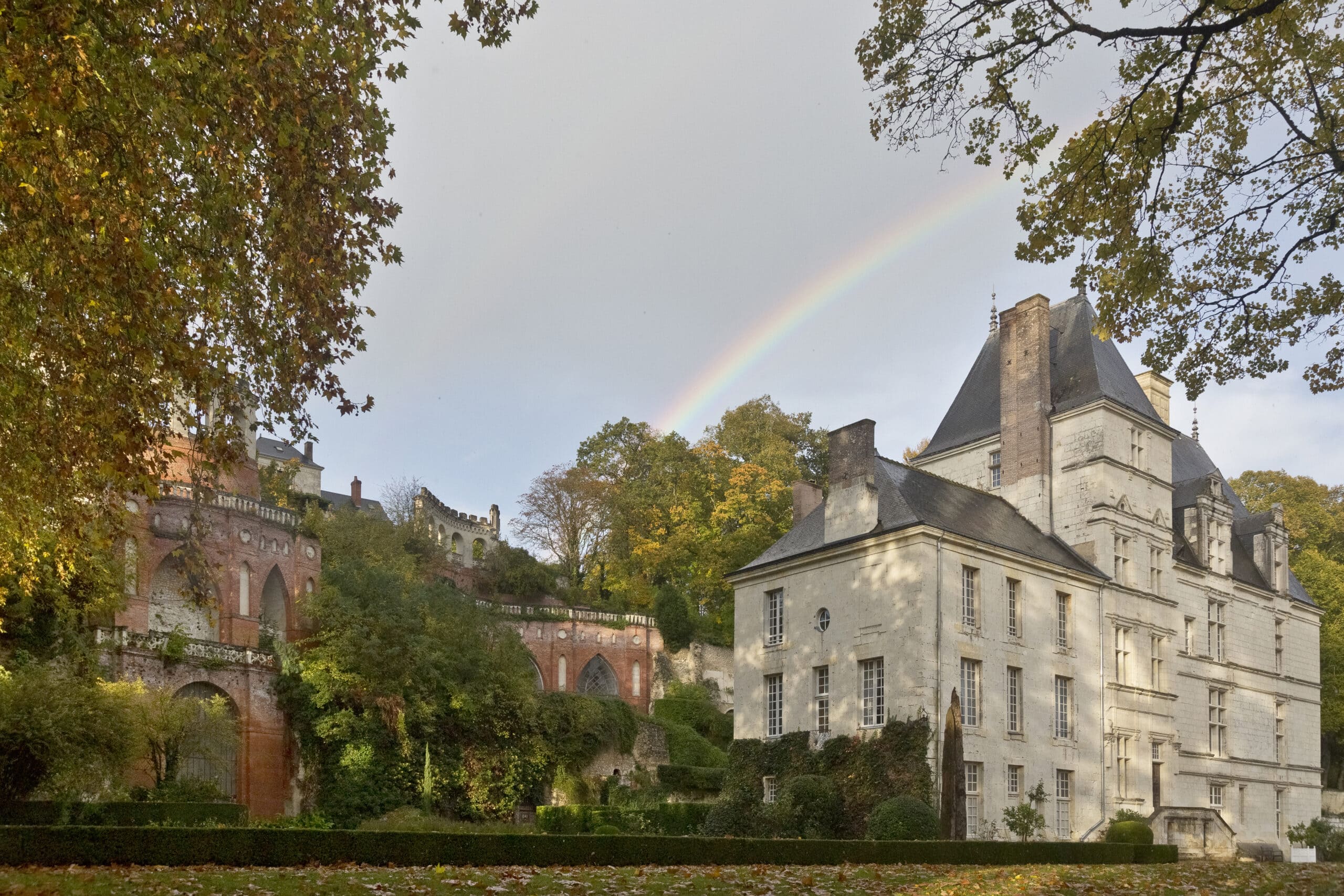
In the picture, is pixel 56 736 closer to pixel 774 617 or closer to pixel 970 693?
pixel 774 617

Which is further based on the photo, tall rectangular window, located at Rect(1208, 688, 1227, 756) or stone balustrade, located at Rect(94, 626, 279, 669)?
tall rectangular window, located at Rect(1208, 688, 1227, 756)

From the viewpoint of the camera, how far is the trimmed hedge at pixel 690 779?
1518 inches

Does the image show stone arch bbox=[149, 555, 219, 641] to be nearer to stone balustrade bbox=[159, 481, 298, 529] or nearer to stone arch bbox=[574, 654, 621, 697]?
stone balustrade bbox=[159, 481, 298, 529]

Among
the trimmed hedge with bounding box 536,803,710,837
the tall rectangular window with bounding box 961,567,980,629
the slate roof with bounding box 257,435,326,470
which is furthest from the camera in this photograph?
the slate roof with bounding box 257,435,326,470

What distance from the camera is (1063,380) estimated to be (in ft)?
107

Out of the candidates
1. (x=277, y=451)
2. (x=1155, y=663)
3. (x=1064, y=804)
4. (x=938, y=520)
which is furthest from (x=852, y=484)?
(x=277, y=451)

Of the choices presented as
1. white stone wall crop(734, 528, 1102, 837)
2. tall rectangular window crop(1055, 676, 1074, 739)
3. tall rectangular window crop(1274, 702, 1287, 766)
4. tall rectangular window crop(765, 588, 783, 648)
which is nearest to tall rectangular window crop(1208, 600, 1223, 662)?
tall rectangular window crop(1274, 702, 1287, 766)

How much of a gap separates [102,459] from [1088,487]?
27.1m

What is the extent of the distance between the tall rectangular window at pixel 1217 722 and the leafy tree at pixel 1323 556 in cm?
846

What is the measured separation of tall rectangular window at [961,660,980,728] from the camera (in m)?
28.0

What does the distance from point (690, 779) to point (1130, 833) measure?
1493cm

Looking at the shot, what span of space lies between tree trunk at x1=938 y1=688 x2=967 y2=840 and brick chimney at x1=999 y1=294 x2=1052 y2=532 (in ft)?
33.7

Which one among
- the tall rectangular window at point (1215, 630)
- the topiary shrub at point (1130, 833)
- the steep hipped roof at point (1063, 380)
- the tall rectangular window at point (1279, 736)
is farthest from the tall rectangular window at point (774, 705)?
the tall rectangular window at point (1279, 736)

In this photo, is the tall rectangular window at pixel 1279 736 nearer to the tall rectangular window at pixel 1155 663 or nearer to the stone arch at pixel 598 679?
the tall rectangular window at pixel 1155 663
